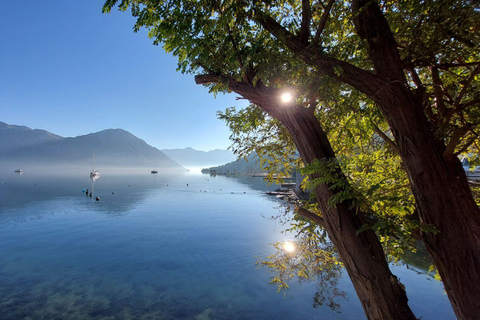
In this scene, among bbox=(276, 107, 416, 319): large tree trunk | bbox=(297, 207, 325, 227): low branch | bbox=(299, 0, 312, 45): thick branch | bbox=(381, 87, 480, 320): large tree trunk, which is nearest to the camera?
bbox=(381, 87, 480, 320): large tree trunk

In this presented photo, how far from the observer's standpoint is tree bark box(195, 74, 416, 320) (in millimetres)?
2758

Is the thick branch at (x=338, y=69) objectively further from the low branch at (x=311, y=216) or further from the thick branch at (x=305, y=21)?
the low branch at (x=311, y=216)

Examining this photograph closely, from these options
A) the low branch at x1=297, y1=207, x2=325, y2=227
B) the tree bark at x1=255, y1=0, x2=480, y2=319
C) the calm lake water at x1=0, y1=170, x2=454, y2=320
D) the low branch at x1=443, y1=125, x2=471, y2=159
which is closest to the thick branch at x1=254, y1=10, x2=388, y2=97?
the tree bark at x1=255, y1=0, x2=480, y2=319

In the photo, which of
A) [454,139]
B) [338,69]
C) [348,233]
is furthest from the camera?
[348,233]

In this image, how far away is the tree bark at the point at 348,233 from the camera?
276 centimetres

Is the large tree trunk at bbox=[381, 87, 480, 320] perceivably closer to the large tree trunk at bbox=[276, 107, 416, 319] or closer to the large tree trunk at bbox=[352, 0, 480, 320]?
the large tree trunk at bbox=[352, 0, 480, 320]

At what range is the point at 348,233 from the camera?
3.03 metres

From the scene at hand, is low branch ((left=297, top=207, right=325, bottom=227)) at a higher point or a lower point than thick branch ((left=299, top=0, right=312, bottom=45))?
lower

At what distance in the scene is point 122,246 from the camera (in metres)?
24.6

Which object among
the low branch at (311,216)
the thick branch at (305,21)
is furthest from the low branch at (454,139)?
the thick branch at (305,21)

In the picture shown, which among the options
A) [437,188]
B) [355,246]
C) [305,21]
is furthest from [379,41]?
[355,246]

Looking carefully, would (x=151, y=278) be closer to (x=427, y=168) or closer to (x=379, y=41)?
(x=427, y=168)

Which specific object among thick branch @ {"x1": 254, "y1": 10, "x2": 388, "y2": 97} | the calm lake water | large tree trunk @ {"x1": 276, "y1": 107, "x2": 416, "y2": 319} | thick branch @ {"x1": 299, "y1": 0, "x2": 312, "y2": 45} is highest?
thick branch @ {"x1": 299, "y1": 0, "x2": 312, "y2": 45}

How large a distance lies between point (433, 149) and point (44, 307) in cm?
1946
